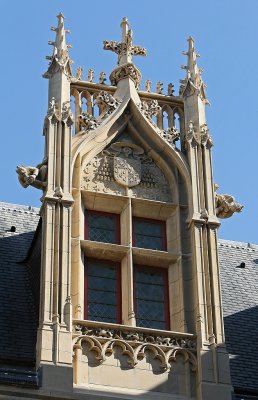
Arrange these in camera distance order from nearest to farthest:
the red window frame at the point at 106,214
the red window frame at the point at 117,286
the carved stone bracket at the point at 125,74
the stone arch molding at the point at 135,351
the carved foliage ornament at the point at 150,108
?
the stone arch molding at the point at 135,351 < the red window frame at the point at 117,286 < the red window frame at the point at 106,214 < the carved foliage ornament at the point at 150,108 < the carved stone bracket at the point at 125,74

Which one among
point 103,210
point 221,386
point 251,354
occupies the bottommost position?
point 221,386

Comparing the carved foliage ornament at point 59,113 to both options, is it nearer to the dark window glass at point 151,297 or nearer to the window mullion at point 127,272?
the window mullion at point 127,272

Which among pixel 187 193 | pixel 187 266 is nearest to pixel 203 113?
pixel 187 193

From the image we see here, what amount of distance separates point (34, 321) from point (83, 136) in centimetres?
398

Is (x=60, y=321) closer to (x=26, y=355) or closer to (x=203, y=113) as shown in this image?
(x=26, y=355)

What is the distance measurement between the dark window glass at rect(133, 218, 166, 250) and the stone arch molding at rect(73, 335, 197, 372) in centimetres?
278

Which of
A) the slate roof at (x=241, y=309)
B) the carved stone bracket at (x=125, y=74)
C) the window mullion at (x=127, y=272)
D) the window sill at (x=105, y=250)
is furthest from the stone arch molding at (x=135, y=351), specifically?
the carved stone bracket at (x=125, y=74)

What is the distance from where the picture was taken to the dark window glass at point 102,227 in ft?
87.5

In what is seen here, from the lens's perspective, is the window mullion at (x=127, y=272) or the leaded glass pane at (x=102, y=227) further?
the leaded glass pane at (x=102, y=227)

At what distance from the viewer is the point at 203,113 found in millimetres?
28562

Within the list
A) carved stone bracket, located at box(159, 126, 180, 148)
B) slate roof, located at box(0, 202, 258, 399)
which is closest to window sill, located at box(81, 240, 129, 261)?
slate roof, located at box(0, 202, 258, 399)

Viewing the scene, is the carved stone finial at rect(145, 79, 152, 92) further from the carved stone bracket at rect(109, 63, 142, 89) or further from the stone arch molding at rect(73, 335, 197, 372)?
the stone arch molding at rect(73, 335, 197, 372)

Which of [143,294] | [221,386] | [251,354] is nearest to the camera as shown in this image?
[221,386]

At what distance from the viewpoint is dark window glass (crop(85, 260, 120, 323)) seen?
83.5 feet
